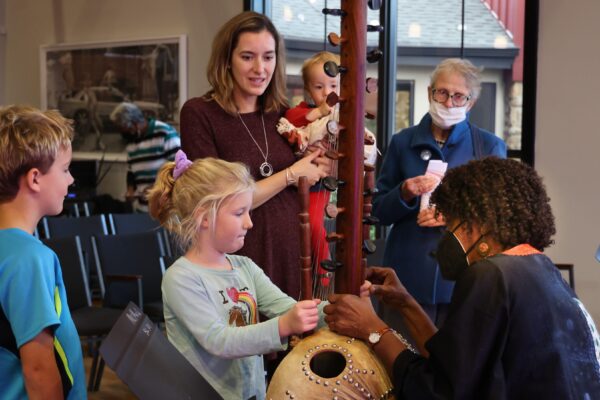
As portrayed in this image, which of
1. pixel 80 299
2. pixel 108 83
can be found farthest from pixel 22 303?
pixel 108 83

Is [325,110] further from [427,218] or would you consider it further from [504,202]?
[504,202]

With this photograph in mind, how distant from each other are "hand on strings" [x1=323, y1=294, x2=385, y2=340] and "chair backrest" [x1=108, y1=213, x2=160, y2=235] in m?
4.26

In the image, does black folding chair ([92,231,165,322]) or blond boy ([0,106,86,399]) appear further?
black folding chair ([92,231,165,322])

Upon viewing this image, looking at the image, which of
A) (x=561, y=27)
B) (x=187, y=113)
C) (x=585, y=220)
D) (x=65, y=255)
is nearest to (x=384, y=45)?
(x=561, y=27)

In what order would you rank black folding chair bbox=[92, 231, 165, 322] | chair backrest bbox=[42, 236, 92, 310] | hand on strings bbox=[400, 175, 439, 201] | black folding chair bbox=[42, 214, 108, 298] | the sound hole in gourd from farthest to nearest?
black folding chair bbox=[42, 214, 108, 298] → black folding chair bbox=[92, 231, 165, 322] → chair backrest bbox=[42, 236, 92, 310] → hand on strings bbox=[400, 175, 439, 201] → the sound hole in gourd

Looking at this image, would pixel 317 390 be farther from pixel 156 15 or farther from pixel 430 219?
pixel 156 15

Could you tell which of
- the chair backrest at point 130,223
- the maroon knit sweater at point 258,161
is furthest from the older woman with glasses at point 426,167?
the chair backrest at point 130,223

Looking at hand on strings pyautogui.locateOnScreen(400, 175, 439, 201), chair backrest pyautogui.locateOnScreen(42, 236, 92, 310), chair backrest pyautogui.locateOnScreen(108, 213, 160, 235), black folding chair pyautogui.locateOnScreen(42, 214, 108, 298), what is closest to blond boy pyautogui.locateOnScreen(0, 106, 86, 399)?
hand on strings pyautogui.locateOnScreen(400, 175, 439, 201)

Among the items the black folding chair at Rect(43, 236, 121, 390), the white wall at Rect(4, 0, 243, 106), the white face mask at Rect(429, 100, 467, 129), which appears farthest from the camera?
the white wall at Rect(4, 0, 243, 106)

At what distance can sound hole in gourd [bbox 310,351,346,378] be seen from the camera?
61.8 inches

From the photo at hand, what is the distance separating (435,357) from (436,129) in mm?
1584

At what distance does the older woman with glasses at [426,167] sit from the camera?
2.82 metres

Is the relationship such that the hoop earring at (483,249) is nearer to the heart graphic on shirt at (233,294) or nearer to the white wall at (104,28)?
the heart graphic on shirt at (233,294)

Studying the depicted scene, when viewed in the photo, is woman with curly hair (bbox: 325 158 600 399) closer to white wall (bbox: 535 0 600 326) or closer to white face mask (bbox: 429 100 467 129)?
white face mask (bbox: 429 100 467 129)
